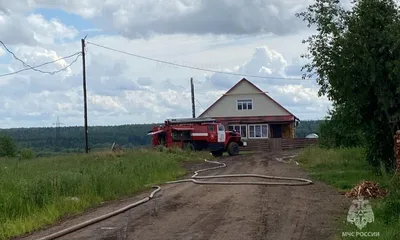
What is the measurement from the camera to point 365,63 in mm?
20594

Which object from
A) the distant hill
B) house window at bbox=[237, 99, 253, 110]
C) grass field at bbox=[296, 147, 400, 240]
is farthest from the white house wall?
grass field at bbox=[296, 147, 400, 240]

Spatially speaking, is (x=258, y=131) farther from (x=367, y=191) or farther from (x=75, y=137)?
(x=367, y=191)

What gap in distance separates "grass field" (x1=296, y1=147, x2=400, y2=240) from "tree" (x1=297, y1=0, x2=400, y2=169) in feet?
4.84

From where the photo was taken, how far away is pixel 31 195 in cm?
1534

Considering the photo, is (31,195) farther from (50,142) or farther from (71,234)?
(50,142)

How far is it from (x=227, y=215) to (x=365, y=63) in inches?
348

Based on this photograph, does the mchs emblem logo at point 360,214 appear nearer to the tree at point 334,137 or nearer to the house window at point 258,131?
the tree at point 334,137

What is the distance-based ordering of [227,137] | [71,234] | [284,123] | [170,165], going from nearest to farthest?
[71,234]
[170,165]
[227,137]
[284,123]

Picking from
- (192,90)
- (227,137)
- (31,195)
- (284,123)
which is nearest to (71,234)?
(31,195)

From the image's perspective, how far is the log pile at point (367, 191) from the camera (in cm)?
1648

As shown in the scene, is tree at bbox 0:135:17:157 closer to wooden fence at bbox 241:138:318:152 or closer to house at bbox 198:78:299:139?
house at bbox 198:78:299:139

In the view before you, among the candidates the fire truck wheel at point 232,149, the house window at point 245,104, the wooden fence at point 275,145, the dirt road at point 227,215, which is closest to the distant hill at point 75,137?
the house window at point 245,104

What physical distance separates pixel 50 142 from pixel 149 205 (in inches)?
2998

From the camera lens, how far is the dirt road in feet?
40.1
